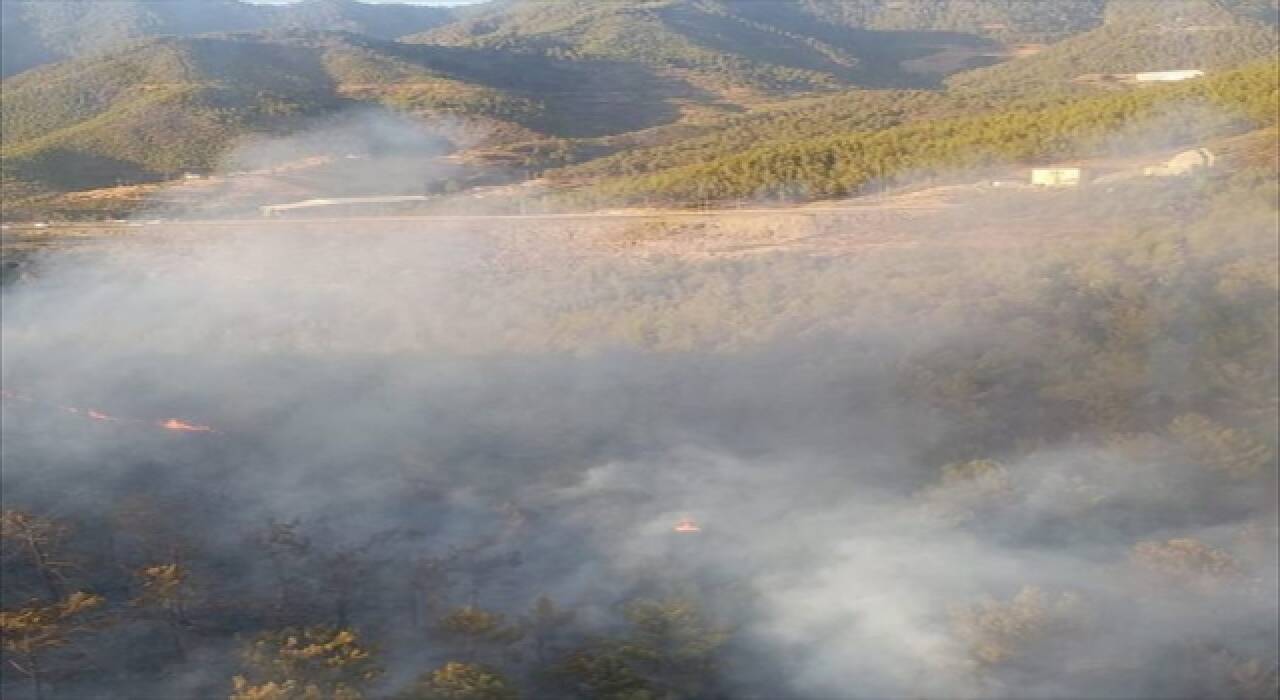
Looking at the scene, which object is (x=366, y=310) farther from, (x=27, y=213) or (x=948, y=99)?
(x=948, y=99)

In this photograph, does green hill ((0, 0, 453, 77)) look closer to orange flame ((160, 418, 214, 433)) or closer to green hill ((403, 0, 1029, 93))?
green hill ((403, 0, 1029, 93))

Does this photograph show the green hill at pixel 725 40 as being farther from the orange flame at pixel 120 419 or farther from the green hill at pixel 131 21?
the orange flame at pixel 120 419

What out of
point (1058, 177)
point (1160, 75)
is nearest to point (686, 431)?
point (1058, 177)

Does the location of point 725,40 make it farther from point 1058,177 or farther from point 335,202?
point 1058,177

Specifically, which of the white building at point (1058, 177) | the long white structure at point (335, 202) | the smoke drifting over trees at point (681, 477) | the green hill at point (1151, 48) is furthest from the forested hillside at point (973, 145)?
the green hill at point (1151, 48)

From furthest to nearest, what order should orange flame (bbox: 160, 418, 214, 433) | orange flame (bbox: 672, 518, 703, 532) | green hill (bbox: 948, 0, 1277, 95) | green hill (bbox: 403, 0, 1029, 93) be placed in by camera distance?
green hill (bbox: 403, 0, 1029, 93) < green hill (bbox: 948, 0, 1277, 95) < orange flame (bbox: 160, 418, 214, 433) < orange flame (bbox: 672, 518, 703, 532)

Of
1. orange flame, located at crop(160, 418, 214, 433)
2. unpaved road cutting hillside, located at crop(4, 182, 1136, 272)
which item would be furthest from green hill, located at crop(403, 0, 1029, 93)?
orange flame, located at crop(160, 418, 214, 433)

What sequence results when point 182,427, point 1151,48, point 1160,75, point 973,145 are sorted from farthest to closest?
point 1151,48 → point 1160,75 → point 973,145 → point 182,427

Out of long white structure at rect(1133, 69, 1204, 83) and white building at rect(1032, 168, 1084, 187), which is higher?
white building at rect(1032, 168, 1084, 187)
